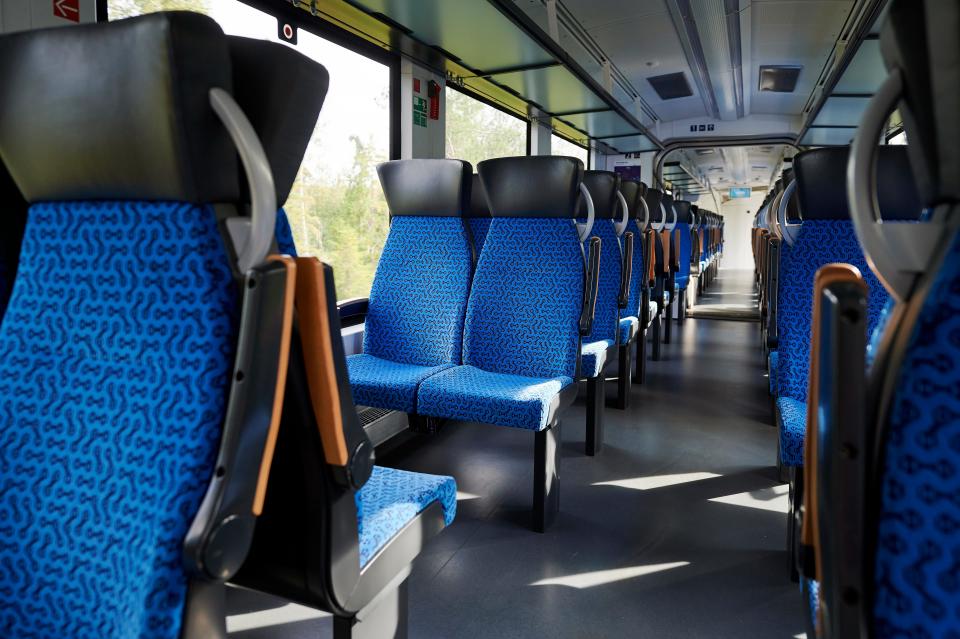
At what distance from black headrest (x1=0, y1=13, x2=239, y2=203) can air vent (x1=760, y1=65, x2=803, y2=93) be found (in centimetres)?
1030

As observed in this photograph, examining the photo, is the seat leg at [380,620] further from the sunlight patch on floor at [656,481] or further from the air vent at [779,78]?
the air vent at [779,78]

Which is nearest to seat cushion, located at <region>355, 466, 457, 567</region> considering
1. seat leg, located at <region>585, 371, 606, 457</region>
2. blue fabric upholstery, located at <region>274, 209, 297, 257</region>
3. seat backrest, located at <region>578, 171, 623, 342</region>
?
blue fabric upholstery, located at <region>274, 209, 297, 257</region>

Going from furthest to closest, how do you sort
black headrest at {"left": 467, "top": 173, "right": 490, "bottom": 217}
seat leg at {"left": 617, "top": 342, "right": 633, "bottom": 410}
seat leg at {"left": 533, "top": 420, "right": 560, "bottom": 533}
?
seat leg at {"left": 617, "top": 342, "right": 633, "bottom": 410}
black headrest at {"left": 467, "top": 173, "right": 490, "bottom": 217}
seat leg at {"left": 533, "top": 420, "right": 560, "bottom": 533}

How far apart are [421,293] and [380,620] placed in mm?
1911

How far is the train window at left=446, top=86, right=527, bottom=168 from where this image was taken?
5.96 metres

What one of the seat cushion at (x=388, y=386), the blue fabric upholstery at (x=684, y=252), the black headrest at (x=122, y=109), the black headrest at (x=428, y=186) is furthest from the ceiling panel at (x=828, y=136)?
the black headrest at (x=122, y=109)

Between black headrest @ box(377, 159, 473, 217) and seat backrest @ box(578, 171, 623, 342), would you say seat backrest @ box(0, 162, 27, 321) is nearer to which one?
black headrest @ box(377, 159, 473, 217)

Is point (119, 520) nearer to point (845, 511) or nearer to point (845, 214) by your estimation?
point (845, 511)

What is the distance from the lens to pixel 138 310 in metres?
0.91

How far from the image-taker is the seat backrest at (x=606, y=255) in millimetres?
3582

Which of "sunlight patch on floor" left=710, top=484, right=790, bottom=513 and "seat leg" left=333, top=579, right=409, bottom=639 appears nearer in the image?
"seat leg" left=333, top=579, right=409, bottom=639

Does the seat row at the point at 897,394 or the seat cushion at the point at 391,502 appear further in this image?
the seat cushion at the point at 391,502

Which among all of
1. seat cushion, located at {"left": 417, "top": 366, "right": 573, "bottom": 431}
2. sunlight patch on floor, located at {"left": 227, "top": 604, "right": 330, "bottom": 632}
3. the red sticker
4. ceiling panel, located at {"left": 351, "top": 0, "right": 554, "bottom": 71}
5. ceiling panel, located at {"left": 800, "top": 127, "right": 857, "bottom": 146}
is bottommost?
sunlight patch on floor, located at {"left": 227, "top": 604, "right": 330, "bottom": 632}

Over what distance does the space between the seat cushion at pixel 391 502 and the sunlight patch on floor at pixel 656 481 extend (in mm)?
1670
